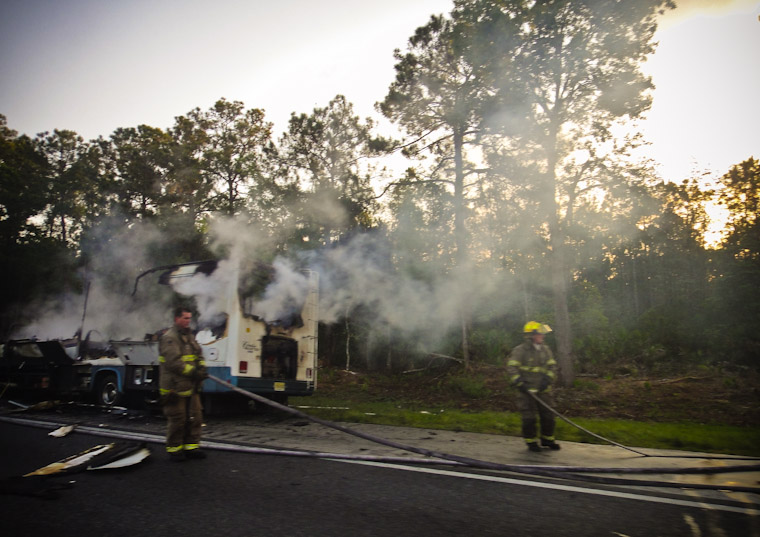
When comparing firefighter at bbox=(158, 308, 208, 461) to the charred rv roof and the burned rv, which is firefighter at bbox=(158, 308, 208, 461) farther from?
the charred rv roof

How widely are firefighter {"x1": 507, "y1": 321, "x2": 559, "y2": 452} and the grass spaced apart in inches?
45.2

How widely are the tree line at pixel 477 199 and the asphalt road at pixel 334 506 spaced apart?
884 centimetres

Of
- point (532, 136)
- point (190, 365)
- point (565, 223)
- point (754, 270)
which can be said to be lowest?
point (190, 365)

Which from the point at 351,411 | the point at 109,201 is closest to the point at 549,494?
the point at 351,411

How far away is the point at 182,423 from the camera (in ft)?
17.7

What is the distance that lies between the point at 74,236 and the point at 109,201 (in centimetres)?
939

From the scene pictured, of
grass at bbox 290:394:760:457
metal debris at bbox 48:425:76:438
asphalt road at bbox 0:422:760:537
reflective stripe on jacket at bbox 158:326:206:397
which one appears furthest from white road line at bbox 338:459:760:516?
metal debris at bbox 48:425:76:438

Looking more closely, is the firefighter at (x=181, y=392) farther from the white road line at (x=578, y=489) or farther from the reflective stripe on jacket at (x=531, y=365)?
the reflective stripe on jacket at (x=531, y=365)

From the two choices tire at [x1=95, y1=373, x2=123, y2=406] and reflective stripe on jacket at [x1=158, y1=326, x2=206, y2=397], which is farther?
tire at [x1=95, y1=373, x2=123, y2=406]

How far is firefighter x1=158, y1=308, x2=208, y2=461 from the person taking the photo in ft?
17.5

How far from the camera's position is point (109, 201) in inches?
973

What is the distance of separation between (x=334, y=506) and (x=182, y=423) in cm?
258

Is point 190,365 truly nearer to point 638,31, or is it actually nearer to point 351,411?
point 351,411

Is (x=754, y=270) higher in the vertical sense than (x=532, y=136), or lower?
lower
